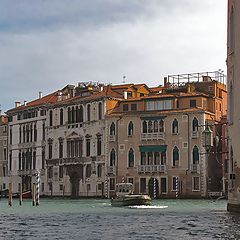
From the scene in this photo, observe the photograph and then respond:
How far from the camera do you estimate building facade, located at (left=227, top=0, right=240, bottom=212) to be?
23.9 meters

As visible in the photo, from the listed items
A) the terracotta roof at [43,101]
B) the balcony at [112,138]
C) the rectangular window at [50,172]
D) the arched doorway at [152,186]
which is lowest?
the arched doorway at [152,186]

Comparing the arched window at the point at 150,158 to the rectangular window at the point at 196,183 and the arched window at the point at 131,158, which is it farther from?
the rectangular window at the point at 196,183

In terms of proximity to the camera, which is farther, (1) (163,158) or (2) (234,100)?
(1) (163,158)

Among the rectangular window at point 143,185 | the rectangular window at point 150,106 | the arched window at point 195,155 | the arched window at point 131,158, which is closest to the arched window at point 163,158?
the rectangular window at point 143,185

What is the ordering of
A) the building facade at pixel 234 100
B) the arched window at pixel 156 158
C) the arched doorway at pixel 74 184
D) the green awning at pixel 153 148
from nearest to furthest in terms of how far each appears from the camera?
the building facade at pixel 234 100 < the green awning at pixel 153 148 < the arched window at pixel 156 158 < the arched doorway at pixel 74 184

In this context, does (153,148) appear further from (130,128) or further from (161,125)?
(130,128)

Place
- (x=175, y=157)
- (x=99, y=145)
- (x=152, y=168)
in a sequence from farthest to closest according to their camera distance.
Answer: (x=99, y=145) < (x=152, y=168) < (x=175, y=157)

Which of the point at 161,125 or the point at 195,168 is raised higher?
the point at 161,125

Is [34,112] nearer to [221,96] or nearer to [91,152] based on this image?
[91,152]

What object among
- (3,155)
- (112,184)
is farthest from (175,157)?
(3,155)

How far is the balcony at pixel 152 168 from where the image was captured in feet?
181

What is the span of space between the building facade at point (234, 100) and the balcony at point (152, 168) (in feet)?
96.6

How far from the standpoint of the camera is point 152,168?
183ft

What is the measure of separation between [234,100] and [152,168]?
104 ft
